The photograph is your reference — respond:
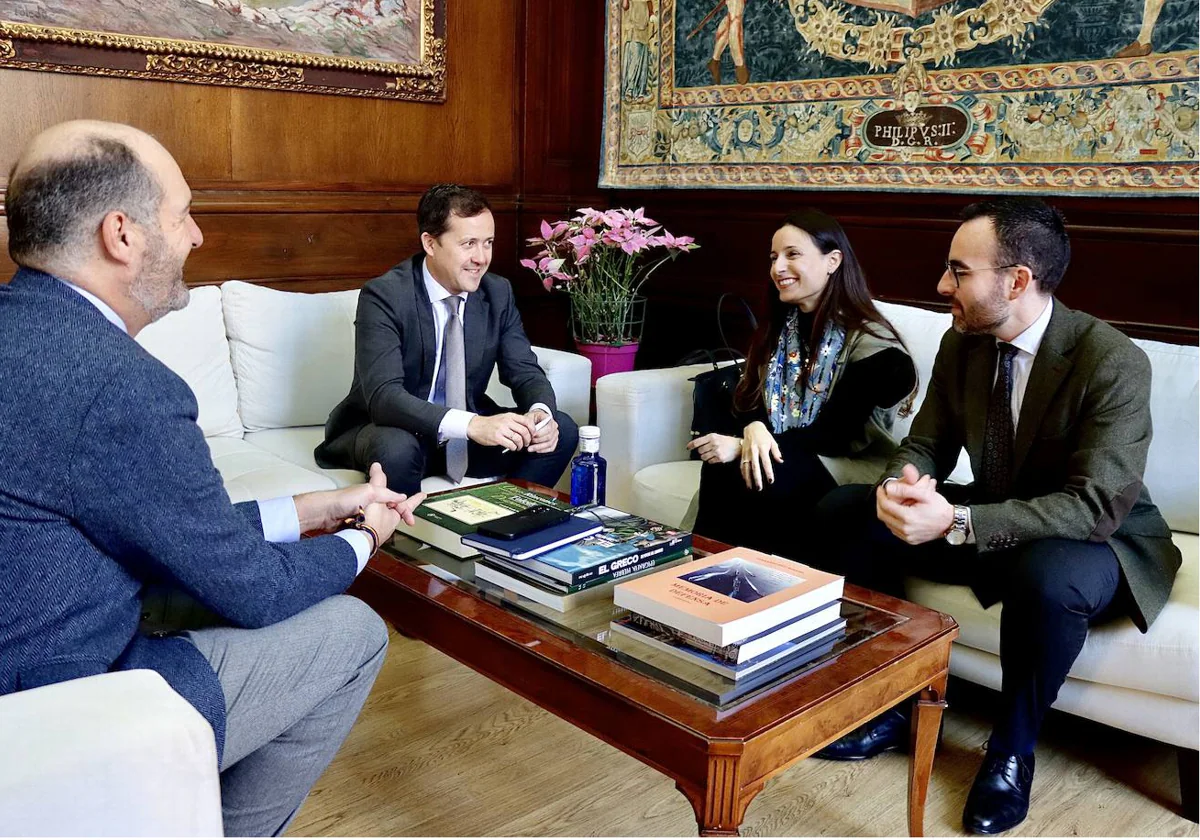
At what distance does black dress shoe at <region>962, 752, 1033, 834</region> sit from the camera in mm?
1910

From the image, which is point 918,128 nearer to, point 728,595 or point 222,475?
point 728,595

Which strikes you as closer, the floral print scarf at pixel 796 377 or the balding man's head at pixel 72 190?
the balding man's head at pixel 72 190

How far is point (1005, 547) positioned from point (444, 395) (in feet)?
5.11

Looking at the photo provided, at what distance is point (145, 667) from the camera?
1.35 metres

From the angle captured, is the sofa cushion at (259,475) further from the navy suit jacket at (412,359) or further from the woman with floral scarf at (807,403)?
the woman with floral scarf at (807,403)

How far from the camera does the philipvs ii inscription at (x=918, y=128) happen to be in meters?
3.06

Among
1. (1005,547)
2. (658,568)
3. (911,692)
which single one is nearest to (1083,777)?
(1005,547)

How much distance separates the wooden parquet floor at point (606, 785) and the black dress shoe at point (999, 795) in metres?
0.03

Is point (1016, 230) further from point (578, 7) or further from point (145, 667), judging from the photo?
point (578, 7)

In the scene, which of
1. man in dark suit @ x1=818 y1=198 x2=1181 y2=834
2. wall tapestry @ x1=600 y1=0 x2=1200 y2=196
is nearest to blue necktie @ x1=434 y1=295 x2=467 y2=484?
man in dark suit @ x1=818 y1=198 x2=1181 y2=834

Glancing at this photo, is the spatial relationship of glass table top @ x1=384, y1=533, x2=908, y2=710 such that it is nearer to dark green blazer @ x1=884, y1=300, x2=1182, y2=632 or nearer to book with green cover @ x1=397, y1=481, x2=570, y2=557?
book with green cover @ x1=397, y1=481, x2=570, y2=557

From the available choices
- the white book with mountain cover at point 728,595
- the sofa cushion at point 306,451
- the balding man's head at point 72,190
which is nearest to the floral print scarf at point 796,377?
the sofa cushion at point 306,451

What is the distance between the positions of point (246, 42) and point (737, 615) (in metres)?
2.69

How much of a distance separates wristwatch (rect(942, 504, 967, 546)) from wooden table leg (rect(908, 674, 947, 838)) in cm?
35
